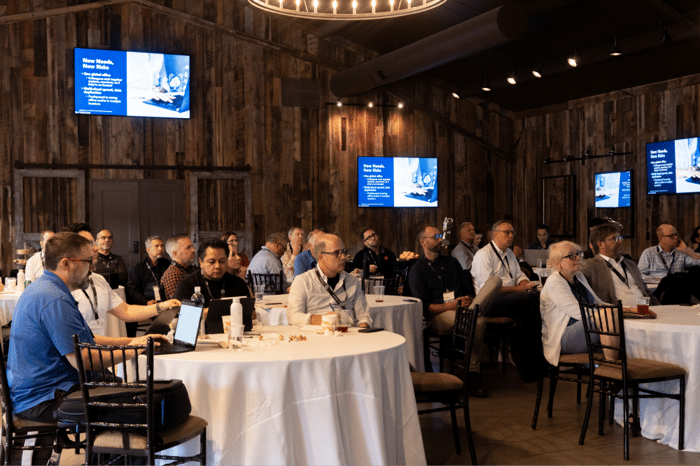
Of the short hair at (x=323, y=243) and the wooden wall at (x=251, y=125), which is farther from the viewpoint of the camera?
the wooden wall at (x=251, y=125)

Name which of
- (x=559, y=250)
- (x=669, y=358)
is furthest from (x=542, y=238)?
(x=669, y=358)

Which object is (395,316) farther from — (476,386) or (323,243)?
(323,243)

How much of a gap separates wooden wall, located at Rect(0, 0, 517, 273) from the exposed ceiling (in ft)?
2.51

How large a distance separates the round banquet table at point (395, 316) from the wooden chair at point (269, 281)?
1.09 metres

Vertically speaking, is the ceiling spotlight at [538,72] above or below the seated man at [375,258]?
above

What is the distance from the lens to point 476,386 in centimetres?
611

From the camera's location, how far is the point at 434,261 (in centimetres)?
665

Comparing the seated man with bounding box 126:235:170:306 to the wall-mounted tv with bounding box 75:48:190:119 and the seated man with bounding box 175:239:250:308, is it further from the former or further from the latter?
the wall-mounted tv with bounding box 75:48:190:119

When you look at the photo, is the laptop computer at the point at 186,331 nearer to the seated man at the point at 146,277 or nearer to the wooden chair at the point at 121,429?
the wooden chair at the point at 121,429

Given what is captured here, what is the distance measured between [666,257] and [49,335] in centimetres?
729

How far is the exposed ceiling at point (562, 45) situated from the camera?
9.48m

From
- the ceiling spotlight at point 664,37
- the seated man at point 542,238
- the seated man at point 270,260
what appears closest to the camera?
the seated man at point 270,260

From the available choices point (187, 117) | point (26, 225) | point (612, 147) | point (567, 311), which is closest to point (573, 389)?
point (567, 311)

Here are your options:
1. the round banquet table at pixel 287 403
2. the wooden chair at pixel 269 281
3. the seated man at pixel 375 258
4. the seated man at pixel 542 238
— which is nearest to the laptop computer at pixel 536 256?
the seated man at pixel 542 238
